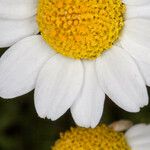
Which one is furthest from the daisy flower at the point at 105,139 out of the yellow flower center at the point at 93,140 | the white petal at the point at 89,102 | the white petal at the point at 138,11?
the white petal at the point at 138,11

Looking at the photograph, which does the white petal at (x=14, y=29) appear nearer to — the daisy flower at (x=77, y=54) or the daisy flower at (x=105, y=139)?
the daisy flower at (x=77, y=54)

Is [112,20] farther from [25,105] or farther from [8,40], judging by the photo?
[25,105]

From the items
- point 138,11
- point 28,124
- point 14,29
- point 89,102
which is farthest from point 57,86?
point 28,124

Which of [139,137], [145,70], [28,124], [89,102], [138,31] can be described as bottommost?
[28,124]

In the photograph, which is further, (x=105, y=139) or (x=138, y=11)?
(x=105, y=139)

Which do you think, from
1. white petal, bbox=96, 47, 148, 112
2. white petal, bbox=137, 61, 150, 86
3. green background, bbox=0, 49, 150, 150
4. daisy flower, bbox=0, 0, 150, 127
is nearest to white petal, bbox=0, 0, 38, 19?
daisy flower, bbox=0, 0, 150, 127

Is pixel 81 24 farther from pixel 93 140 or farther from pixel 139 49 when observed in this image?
pixel 93 140
